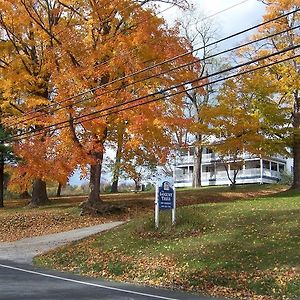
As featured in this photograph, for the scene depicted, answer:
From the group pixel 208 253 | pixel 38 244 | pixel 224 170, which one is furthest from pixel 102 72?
pixel 224 170

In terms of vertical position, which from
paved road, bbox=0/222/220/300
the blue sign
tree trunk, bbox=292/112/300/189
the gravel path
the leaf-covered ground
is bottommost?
paved road, bbox=0/222/220/300

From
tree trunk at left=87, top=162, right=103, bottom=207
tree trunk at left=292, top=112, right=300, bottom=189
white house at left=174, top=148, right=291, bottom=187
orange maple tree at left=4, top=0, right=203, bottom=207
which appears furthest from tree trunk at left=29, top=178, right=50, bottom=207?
white house at left=174, top=148, right=291, bottom=187

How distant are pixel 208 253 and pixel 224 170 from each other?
51.5 meters

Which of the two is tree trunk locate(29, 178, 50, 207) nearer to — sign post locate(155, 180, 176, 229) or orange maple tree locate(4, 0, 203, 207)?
orange maple tree locate(4, 0, 203, 207)

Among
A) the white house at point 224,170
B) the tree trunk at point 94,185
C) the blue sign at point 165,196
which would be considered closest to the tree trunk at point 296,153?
the tree trunk at point 94,185

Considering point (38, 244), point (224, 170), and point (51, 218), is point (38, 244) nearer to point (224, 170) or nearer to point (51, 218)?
point (51, 218)

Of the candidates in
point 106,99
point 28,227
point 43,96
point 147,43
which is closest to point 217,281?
point 106,99

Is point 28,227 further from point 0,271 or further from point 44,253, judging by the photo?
point 0,271

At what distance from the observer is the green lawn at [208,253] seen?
11.3 meters

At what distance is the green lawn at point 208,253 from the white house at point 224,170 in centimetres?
3565

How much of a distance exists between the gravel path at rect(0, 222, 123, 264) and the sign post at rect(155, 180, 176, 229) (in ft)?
13.3

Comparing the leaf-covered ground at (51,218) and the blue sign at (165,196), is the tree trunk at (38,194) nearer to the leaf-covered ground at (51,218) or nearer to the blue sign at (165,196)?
the leaf-covered ground at (51,218)

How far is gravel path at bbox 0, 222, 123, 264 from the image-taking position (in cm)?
1739

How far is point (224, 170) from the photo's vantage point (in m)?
64.4
